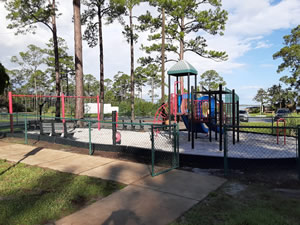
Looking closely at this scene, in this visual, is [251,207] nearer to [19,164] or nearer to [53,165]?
[53,165]

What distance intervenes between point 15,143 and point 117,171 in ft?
21.4

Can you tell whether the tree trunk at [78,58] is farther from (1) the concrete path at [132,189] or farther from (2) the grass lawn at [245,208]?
(2) the grass lawn at [245,208]

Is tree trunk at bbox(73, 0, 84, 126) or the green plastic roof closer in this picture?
the green plastic roof

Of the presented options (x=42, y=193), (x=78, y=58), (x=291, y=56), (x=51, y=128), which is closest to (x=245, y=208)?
(x=42, y=193)

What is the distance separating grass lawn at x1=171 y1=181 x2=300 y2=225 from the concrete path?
0.21 meters

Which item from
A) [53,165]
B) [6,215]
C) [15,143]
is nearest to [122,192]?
[6,215]

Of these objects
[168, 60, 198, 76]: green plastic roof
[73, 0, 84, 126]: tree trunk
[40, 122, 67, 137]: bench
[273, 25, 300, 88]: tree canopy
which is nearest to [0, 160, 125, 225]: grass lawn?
[40, 122, 67, 137]: bench

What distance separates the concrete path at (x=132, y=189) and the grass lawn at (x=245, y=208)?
21 centimetres

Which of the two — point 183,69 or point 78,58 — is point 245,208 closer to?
point 183,69

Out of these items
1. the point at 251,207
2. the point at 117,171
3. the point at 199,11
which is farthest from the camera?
the point at 199,11

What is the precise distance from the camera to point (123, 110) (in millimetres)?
39188

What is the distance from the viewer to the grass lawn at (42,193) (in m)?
3.64

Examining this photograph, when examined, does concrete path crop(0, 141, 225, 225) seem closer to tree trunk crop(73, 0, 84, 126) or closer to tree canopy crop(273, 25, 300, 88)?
tree trunk crop(73, 0, 84, 126)

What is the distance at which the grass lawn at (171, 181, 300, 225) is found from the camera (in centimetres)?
343
